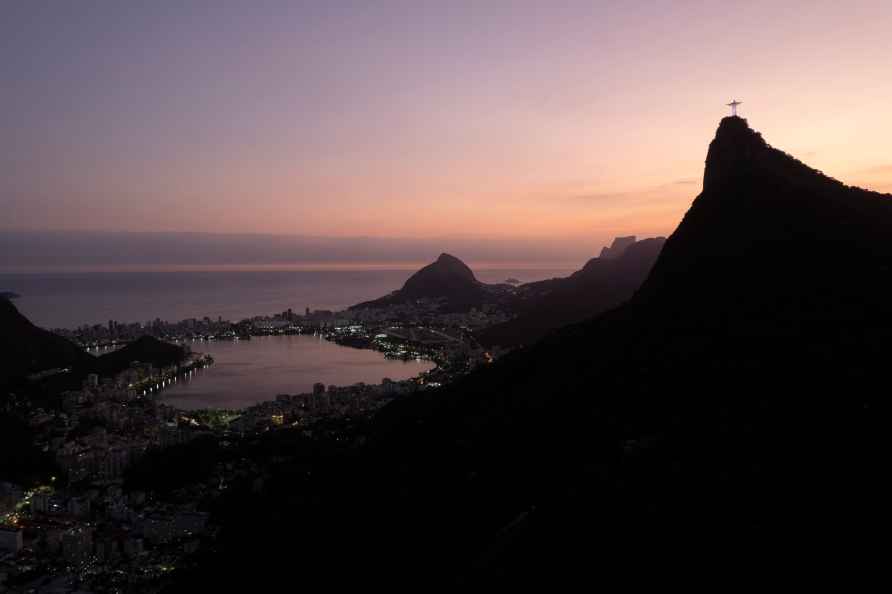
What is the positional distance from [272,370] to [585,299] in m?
32.1

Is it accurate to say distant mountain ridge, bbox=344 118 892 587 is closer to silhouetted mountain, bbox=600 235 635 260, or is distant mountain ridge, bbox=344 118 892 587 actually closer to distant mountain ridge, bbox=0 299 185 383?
distant mountain ridge, bbox=0 299 185 383

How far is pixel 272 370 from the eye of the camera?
2076 inches

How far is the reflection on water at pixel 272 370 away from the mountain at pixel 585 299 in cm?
1026

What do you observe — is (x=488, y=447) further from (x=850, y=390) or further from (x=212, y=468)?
(x=212, y=468)

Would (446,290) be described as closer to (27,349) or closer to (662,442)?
(27,349)

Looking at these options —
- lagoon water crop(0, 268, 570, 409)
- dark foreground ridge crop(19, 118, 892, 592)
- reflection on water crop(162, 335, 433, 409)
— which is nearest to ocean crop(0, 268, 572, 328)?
lagoon water crop(0, 268, 570, 409)

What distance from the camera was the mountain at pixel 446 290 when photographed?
320ft

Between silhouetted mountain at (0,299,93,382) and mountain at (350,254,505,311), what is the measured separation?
54179 millimetres

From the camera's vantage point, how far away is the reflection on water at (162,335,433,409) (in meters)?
42.3

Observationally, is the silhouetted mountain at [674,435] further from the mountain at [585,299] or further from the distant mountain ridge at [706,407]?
the mountain at [585,299]

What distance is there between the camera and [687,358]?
11.7 meters

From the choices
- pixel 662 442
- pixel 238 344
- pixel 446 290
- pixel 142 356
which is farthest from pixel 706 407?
pixel 446 290

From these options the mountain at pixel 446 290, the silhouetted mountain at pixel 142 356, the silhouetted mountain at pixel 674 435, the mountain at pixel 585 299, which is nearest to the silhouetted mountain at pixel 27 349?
the silhouetted mountain at pixel 142 356

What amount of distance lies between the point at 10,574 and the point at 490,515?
14.0 metres
